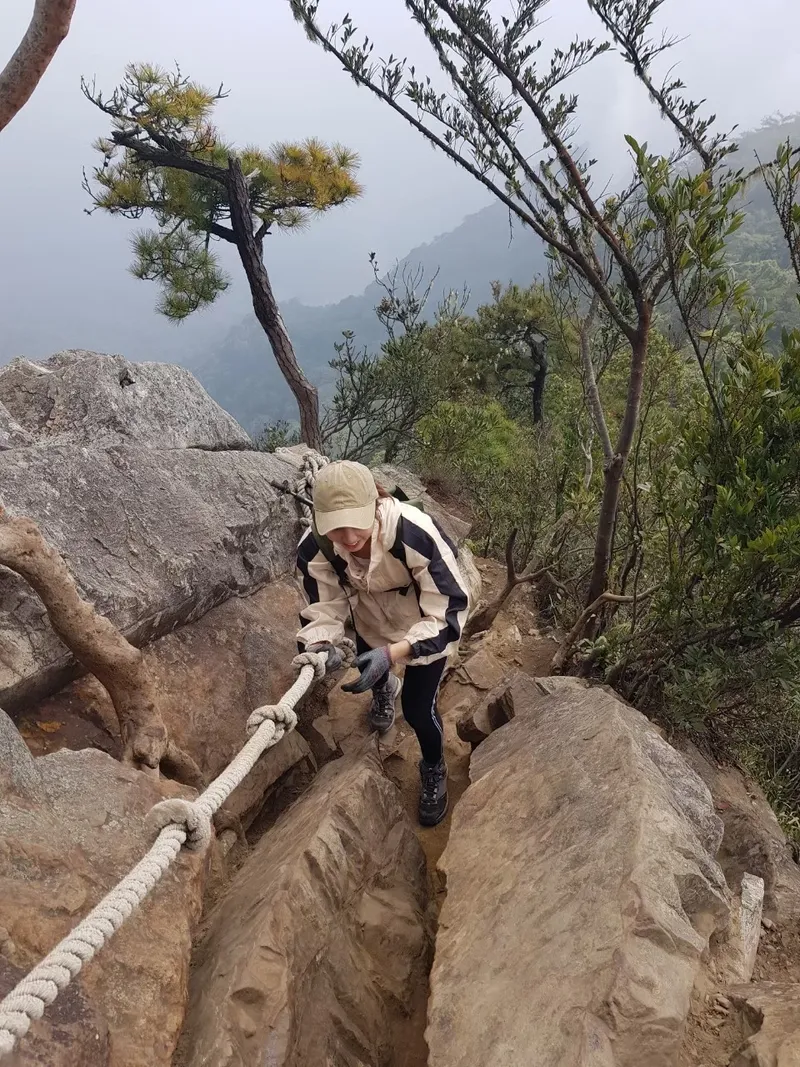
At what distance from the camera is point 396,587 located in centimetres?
326

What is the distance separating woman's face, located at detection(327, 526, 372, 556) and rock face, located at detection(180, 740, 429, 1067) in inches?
46.1

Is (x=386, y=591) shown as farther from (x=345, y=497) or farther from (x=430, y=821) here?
(x=430, y=821)

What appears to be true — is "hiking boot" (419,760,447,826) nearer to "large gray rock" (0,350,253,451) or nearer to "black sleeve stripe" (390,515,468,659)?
"black sleeve stripe" (390,515,468,659)

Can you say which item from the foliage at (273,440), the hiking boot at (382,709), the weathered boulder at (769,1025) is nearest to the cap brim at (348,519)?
the hiking boot at (382,709)

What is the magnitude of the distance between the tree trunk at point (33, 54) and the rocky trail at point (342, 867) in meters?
1.91

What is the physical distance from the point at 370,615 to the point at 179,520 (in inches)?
66.6

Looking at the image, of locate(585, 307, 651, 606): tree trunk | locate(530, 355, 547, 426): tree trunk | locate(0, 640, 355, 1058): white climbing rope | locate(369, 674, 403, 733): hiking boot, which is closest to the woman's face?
locate(0, 640, 355, 1058): white climbing rope

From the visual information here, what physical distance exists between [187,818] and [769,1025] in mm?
2051

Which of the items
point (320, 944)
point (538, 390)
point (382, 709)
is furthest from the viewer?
point (538, 390)

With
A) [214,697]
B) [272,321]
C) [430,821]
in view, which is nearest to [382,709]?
[430,821]

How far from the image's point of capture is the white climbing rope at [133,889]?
4.91 feet

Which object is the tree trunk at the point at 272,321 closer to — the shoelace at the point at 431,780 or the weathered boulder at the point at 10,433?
the weathered boulder at the point at 10,433

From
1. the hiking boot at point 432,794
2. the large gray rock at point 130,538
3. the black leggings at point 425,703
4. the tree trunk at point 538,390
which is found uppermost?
the large gray rock at point 130,538

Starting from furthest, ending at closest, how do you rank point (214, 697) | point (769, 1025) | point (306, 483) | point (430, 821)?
point (306, 483) → point (214, 697) → point (430, 821) → point (769, 1025)
